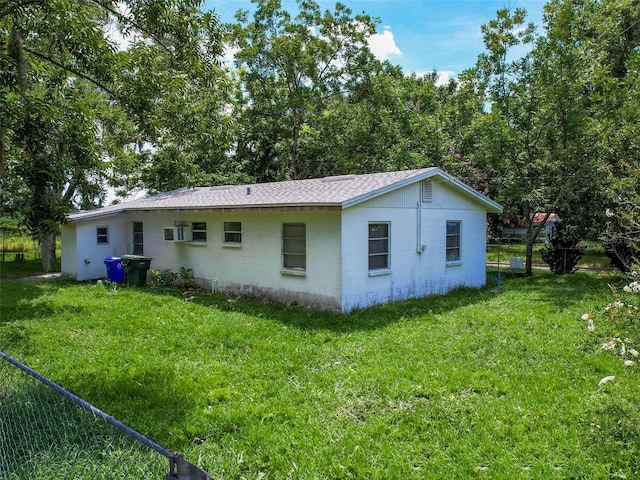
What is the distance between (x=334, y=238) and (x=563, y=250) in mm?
10644

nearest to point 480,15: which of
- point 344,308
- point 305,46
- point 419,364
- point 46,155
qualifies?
point 305,46

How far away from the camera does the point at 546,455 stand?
153 inches

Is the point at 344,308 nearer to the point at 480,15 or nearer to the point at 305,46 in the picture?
the point at 480,15

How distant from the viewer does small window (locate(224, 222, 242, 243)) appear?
39.8 ft

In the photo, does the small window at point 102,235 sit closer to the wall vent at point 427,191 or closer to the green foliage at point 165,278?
the green foliage at point 165,278

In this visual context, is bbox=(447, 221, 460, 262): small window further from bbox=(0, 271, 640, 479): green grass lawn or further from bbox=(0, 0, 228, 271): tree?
bbox=(0, 0, 228, 271): tree

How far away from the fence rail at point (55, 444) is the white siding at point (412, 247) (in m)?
5.94

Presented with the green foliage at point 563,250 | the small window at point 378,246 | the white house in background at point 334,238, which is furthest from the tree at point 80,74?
the green foliage at point 563,250

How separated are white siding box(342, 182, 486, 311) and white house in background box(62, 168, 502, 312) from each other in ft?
0.08

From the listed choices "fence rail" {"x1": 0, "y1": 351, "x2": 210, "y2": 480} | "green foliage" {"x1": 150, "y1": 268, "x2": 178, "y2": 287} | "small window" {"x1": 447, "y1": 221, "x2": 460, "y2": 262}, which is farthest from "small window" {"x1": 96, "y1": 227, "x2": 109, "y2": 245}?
"fence rail" {"x1": 0, "y1": 351, "x2": 210, "y2": 480}

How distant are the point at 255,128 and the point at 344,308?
654 inches

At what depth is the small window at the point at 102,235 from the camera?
1580 centimetres

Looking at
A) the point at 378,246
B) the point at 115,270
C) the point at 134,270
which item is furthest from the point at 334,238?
the point at 115,270

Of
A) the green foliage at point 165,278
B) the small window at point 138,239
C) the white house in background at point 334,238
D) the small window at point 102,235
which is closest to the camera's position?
the white house in background at point 334,238
